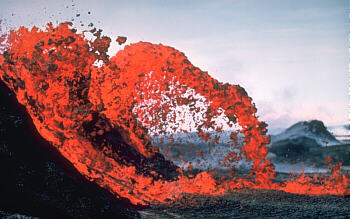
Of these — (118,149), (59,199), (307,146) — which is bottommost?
(59,199)

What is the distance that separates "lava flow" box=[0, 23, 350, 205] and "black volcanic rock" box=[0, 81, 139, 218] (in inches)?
36.2

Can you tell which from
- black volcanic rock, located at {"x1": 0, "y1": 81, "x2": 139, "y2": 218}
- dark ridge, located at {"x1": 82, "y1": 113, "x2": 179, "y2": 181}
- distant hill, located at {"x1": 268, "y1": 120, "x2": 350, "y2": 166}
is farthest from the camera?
distant hill, located at {"x1": 268, "y1": 120, "x2": 350, "y2": 166}

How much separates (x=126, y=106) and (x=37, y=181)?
5.17 m

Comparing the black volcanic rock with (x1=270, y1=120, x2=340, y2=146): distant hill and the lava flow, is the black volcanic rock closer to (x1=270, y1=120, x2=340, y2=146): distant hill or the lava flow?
the lava flow

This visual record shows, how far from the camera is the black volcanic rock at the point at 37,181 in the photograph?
4.14 metres

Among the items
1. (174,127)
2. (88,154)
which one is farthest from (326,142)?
(88,154)

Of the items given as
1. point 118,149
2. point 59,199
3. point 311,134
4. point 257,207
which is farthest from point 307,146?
point 59,199

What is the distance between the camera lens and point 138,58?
9.24 meters

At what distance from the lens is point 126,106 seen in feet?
31.3

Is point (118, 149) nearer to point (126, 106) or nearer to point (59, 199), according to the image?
point (126, 106)

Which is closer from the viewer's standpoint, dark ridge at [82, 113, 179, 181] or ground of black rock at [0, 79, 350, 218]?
ground of black rock at [0, 79, 350, 218]

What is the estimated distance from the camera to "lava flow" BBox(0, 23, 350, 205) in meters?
6.89

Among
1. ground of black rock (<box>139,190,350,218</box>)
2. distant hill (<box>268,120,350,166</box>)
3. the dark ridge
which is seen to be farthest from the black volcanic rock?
distant hill (<box>268,120,350,166</box>)

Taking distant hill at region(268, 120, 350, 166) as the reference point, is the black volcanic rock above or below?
below
